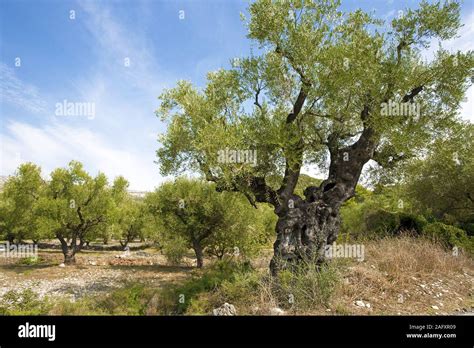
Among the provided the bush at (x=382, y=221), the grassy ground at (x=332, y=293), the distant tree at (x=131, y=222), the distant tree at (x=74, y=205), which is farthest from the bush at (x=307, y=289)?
the distant tree at (x=131, y=222)

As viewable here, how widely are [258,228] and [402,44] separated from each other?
18.5 m

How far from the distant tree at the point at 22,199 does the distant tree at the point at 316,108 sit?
94.2 feet

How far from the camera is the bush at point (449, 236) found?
17009mm

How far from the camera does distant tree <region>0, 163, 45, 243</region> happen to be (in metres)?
34.1

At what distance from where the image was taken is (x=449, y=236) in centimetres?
1809

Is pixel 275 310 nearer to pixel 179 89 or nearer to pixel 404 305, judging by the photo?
pixel 404 305

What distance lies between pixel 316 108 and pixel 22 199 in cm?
3658

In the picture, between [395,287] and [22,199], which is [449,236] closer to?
[395,287]

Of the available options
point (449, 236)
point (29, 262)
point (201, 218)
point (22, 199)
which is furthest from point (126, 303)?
point (22, 199)

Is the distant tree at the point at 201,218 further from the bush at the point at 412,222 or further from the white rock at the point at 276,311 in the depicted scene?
the white rock at the point at 276,311

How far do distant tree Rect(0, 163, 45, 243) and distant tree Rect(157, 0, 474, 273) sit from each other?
2870 centimetres
